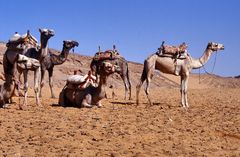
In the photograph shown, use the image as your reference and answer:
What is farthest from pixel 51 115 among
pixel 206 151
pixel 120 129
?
pixel 206 151

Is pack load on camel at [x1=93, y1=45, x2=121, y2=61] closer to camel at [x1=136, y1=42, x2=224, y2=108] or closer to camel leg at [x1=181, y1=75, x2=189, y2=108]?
camel at [x1=136, y1=42, x2=224, y2=108]

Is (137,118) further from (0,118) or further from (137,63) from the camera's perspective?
(137,63)

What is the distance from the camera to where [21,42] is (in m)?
14.4

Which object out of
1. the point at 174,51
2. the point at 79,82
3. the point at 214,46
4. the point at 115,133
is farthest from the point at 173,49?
the point at 115,133

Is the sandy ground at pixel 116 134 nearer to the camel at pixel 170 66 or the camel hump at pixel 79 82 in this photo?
the camel hump at pixel 79 82

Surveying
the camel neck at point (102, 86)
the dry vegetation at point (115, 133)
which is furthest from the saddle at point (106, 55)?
the dry vegetation at point (115, 133)

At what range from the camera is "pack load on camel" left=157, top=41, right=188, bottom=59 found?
1499cm

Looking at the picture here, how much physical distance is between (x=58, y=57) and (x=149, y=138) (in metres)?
10.7

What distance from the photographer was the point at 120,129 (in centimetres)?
902

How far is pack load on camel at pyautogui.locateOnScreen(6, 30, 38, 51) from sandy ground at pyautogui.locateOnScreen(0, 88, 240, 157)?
3.14 meters

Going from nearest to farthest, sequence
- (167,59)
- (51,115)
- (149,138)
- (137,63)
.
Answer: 1. (149,138)
2. (51,115)
3. (167,59)
4. (137,63)

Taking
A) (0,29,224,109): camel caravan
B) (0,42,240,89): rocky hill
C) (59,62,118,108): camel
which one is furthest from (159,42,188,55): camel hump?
(0,42,240,89): rocky hill

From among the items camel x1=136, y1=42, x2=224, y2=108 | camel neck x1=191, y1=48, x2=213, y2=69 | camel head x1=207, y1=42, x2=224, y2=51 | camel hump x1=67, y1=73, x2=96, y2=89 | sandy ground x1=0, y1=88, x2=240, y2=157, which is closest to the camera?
sandy ground x1=0, y1=88, x2=240, y2=157

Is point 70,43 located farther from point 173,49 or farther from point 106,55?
point 173,49
